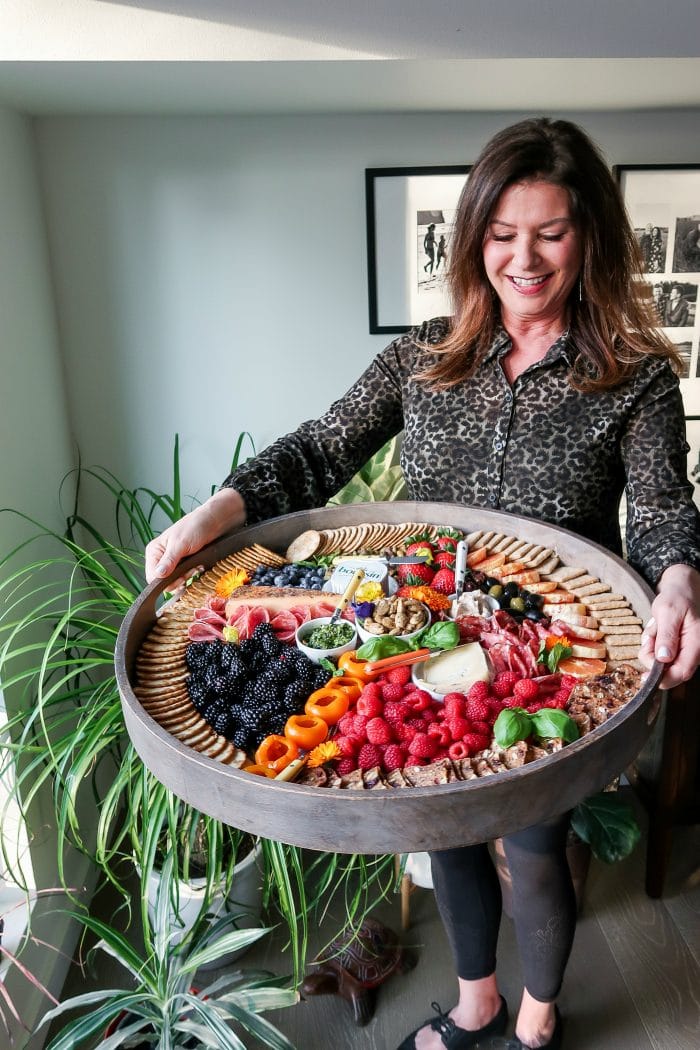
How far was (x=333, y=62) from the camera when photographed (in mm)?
1577

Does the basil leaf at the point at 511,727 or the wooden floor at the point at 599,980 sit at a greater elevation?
the basil leaf at the point at 511,727

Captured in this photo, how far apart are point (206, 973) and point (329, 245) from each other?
2003mm

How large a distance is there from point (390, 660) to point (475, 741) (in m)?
0.18

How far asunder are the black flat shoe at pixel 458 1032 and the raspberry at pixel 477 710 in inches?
40.9

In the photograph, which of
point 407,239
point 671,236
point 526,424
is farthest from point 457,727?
point 671,236

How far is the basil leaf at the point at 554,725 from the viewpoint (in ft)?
2.96

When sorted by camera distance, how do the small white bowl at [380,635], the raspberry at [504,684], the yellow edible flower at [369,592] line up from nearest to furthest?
the raspberry at [504,684] < the small white bowl at [380,635] < the yellow edible flower at [369,592]

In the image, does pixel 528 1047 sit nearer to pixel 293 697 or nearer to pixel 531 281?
pixel 293 697

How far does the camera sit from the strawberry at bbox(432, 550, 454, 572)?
1.33m

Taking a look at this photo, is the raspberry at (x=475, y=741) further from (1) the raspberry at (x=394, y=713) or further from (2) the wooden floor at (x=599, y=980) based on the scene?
(2) the wooden floor at (x=599, y=980)

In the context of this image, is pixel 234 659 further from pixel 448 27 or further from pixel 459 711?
pixel 448 27

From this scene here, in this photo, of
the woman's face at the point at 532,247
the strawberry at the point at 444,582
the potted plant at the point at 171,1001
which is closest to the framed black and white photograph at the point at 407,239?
the woman's face at the point at 532,247

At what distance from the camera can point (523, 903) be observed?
139 cm

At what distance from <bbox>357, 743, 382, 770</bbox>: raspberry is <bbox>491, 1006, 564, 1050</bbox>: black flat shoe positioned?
1.10 metres
